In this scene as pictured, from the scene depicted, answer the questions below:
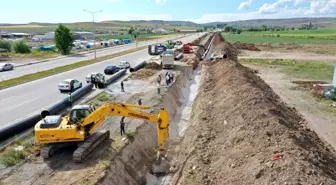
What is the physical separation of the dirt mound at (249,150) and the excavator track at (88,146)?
4805 mm

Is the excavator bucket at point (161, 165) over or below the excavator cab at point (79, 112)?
below

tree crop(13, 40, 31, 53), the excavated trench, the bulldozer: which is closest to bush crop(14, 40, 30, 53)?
tree crop(13, 40, 31, 53)

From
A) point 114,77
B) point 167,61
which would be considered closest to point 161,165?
point 114,77

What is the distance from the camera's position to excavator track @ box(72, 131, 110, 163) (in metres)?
17.3

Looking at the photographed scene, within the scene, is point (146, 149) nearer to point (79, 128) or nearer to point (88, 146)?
point (88, 146)

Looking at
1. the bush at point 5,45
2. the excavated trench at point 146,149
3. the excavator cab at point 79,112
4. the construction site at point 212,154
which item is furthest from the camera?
the bush at point 5,45

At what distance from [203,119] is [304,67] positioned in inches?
1665

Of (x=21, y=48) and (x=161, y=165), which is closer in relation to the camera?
(x=161, y=165)

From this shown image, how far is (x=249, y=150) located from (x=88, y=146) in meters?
8.48

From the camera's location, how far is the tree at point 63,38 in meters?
85.8

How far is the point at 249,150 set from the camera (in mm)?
18016

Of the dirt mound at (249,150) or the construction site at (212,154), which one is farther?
the construction site at (212,154)

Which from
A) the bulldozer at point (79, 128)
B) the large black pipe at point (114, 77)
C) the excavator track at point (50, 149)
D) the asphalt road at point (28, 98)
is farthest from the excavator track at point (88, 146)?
the large black pipe at point (114, 77)

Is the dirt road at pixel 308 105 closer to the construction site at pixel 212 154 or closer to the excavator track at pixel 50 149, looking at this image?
the construction site at pixel 212 154
